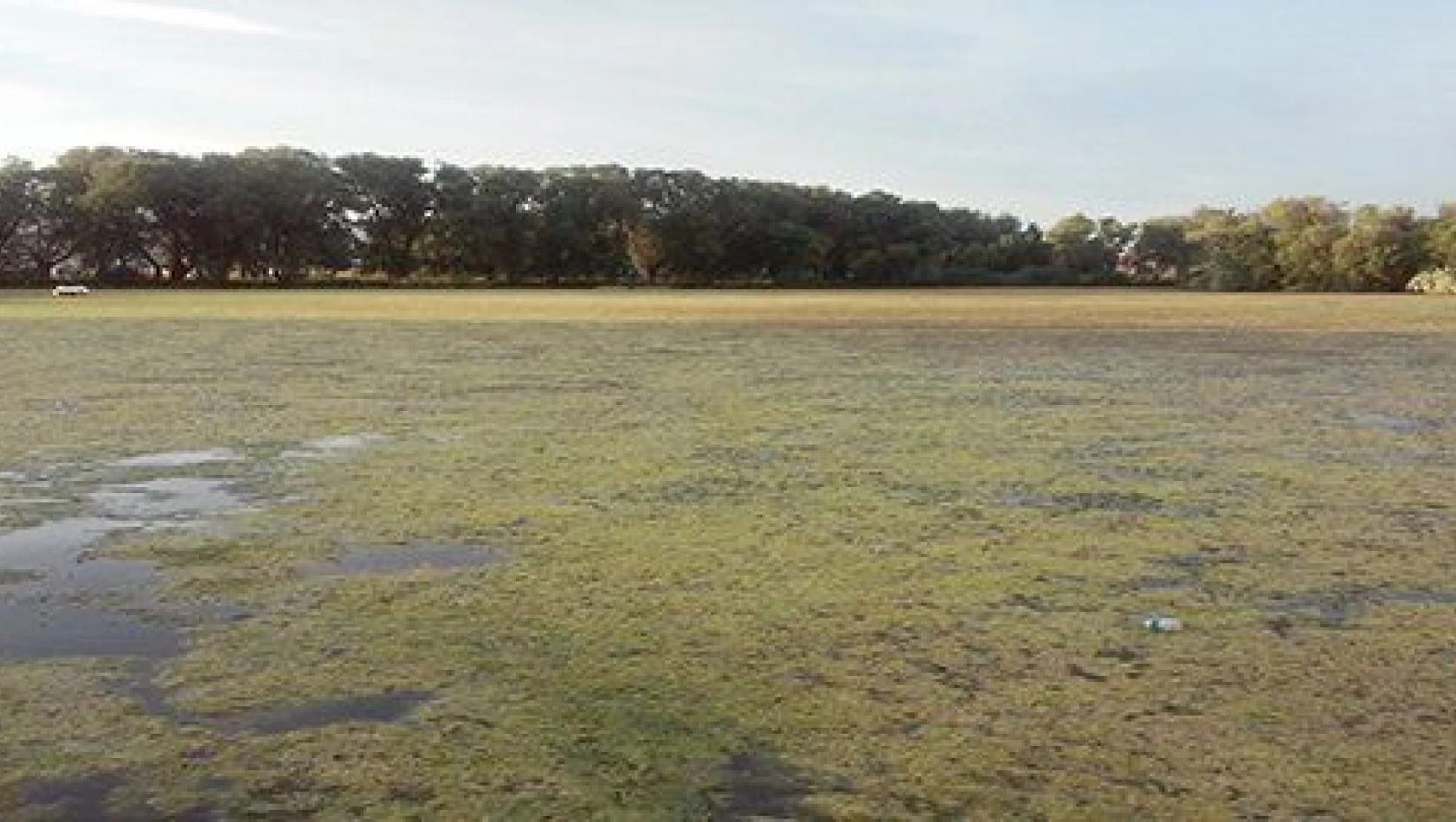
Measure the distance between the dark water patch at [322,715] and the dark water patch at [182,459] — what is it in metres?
5.01

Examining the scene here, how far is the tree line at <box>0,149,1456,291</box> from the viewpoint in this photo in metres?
48.7

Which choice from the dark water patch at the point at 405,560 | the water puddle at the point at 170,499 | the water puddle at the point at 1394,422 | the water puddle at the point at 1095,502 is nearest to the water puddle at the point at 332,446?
the water puddle at the point at 170,499

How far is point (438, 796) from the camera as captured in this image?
3365mm

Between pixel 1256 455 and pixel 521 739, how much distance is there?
6783mm

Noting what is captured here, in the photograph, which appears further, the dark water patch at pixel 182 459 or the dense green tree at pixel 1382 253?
the dense green tree at pixel 1382 253

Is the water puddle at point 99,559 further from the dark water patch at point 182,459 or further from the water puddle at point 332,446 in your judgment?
the water puddle at point 332,446

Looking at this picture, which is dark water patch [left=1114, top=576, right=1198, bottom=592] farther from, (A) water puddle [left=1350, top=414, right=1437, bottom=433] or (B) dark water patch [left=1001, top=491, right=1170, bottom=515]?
(A) water puddle [left=1350, top=414, right=1437, bottom=433]

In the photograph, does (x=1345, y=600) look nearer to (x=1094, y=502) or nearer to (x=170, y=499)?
(x=1094, y=502)

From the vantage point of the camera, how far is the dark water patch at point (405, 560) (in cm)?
581

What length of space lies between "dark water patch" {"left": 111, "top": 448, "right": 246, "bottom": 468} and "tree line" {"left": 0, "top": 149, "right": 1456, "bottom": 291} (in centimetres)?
4204

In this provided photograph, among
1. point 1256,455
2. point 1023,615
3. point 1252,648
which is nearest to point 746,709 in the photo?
point 1023,615

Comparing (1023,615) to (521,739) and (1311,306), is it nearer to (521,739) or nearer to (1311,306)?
(521,739)

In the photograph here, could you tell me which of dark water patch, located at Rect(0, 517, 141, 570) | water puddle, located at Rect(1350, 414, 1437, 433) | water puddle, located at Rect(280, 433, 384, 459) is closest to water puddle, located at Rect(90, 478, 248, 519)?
dark water patch, located at Rect(0, 517, 141, 570)

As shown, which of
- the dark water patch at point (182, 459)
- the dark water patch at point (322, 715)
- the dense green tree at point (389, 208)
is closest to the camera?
the dark water patch at point (322, 715)
